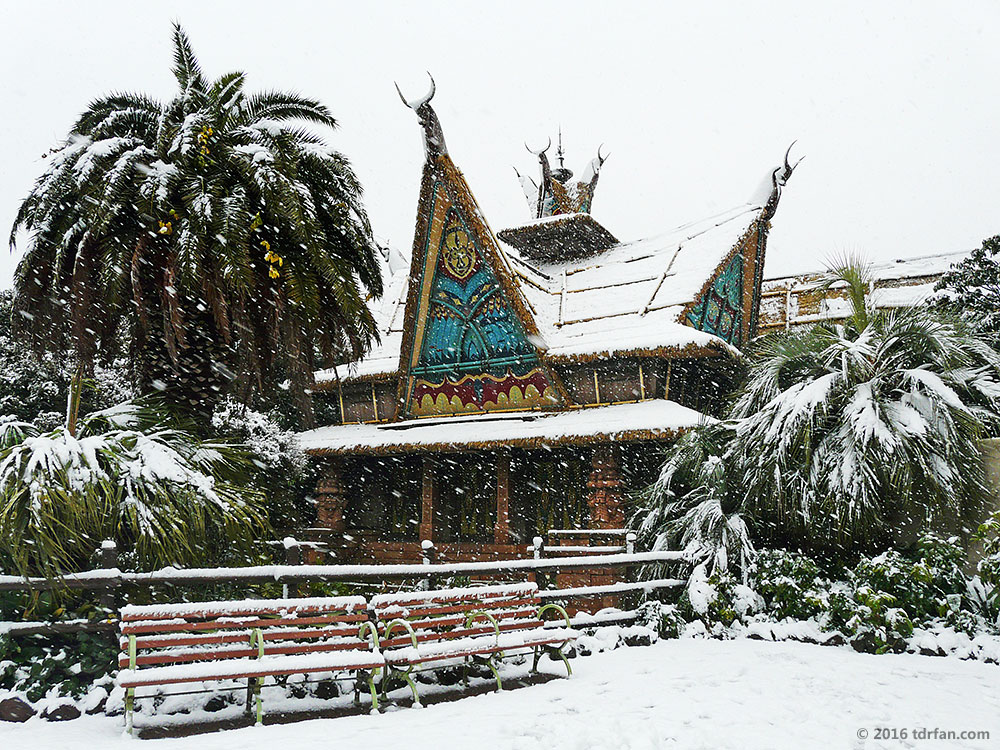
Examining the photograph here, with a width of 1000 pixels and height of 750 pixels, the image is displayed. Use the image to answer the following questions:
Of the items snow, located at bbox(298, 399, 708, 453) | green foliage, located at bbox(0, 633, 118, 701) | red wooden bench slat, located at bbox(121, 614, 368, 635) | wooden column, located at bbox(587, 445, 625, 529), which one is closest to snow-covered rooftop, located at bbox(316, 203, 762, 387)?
snow, located at bbox(298, 399, 708, 453)

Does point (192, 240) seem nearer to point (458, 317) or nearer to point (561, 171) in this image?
point (458, 317)

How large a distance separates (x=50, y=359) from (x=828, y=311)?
1737cm

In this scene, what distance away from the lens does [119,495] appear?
21.3 ft

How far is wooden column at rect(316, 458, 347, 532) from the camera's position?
54.4 feet

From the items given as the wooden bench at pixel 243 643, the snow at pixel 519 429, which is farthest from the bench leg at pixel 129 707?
the snow at pixel 519 429

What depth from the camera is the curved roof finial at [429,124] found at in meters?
14.7

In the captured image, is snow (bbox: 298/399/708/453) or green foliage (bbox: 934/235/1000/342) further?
green foliage (bbox: 934/235/1000/342)

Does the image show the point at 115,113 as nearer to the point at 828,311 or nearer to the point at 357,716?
the point at 357,716

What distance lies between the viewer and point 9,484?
5.97m

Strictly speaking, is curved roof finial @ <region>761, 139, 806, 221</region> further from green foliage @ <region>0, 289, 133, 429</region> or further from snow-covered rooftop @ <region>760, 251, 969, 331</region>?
green foliage @ <region>0, 289, 133, 429</region>

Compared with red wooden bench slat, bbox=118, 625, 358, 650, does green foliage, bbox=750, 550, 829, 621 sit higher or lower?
Answer: lower

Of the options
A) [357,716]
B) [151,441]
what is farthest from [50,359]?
[357,716]

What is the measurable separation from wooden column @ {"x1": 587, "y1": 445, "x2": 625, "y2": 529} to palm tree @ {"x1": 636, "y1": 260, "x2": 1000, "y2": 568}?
255 cm

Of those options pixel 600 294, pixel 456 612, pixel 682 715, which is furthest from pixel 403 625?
pixel 600 294
